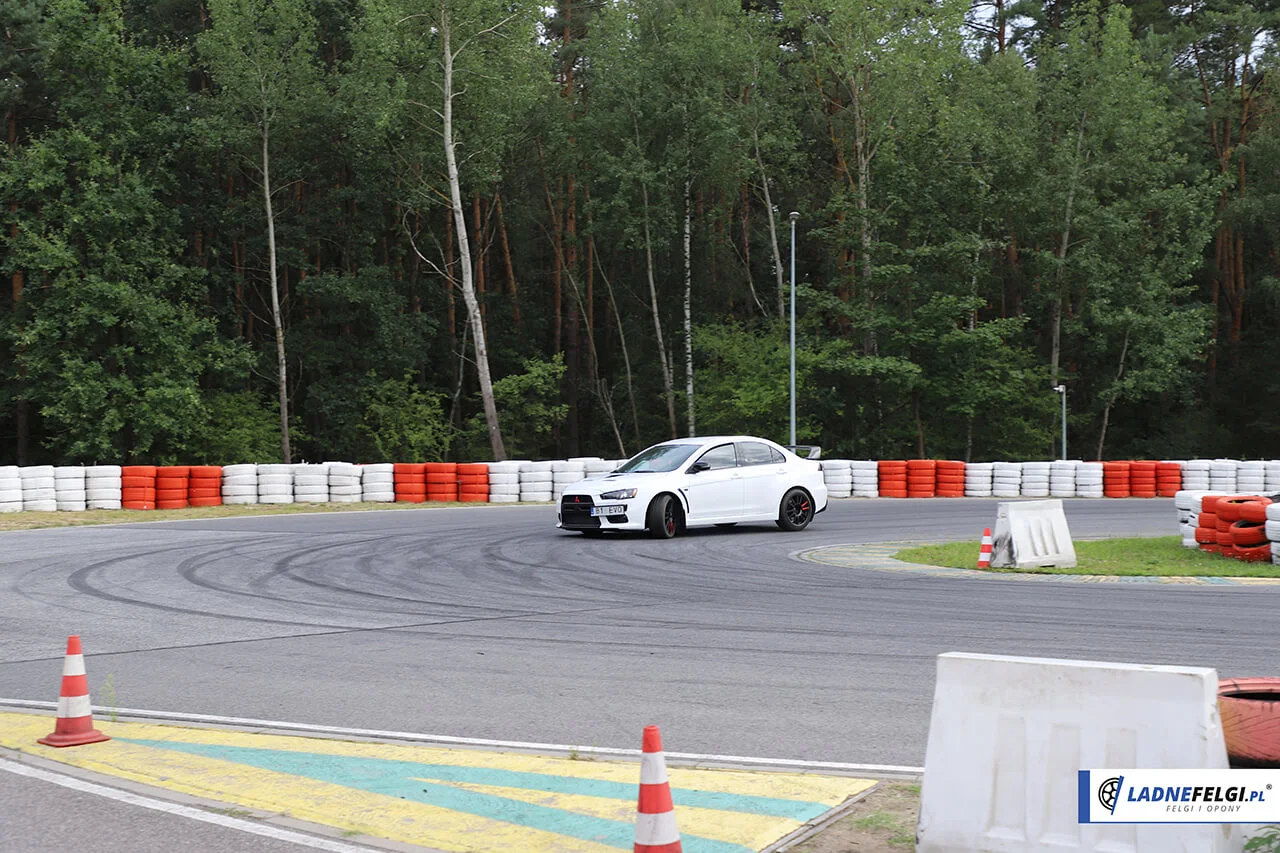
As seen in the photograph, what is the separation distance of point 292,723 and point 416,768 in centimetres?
144

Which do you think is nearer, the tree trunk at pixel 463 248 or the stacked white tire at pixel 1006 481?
the stacked white tire at pixel 1006 481

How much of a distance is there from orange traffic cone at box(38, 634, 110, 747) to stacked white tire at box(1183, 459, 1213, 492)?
32321mm

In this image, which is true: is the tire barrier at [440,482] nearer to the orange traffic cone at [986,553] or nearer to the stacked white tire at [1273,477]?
the orange traffic cone at [986,553]

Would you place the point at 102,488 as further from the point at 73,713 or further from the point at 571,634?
the point at 73,713

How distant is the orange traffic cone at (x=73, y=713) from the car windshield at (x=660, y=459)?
13.5 m

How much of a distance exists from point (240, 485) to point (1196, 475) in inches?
948

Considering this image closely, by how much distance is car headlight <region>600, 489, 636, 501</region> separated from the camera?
1998 cm

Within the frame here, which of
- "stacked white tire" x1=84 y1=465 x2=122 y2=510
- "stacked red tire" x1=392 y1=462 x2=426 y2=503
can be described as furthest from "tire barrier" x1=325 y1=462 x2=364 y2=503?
"stacked white tire" x1=84 y1=465 x2=122 y2=510

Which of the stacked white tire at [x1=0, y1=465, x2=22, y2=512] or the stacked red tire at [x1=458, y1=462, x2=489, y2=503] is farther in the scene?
the stacked red tire at [x1=458, y1=462, x2=489, y2=503]

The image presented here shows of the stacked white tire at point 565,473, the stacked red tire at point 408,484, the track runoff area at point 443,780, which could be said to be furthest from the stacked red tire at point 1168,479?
the track runoff area at point 443,780

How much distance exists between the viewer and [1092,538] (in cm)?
2141

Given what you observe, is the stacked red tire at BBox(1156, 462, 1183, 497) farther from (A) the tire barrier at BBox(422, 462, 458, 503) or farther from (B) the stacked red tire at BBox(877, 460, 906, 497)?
(A) the tire barrier at BBox(422, 462, 458, 503)

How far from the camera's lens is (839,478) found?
3447 centimetres

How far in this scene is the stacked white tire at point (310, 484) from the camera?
3039 centimetres
